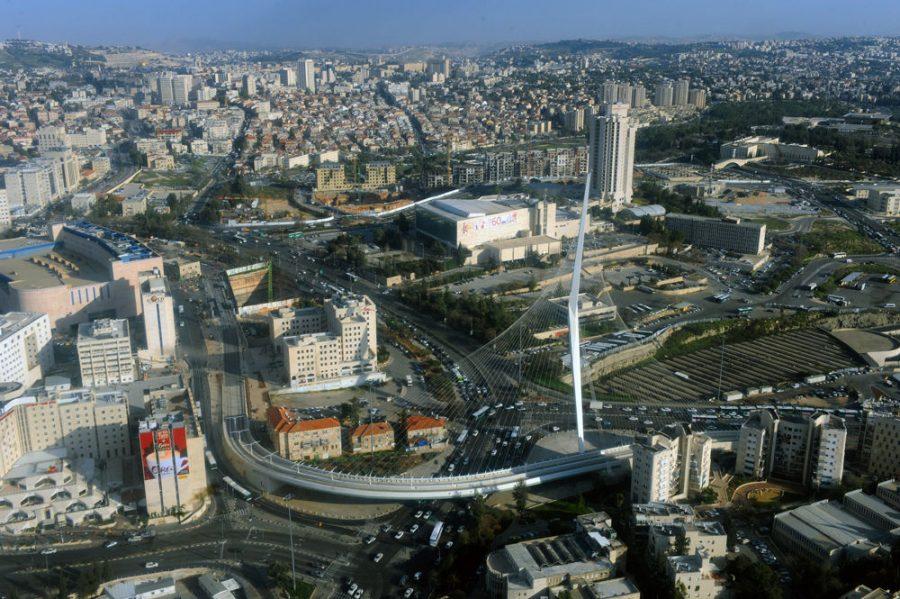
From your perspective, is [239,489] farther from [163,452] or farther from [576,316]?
[576,316]

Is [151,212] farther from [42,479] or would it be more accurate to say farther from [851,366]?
[851,366]

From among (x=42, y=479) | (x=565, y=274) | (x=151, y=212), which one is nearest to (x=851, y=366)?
(x=565, y=274)

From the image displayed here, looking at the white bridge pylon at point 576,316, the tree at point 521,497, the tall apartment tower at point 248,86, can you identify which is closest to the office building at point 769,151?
the white bridge pylon at point 576,316

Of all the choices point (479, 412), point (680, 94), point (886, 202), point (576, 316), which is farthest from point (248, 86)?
point (576, 316)

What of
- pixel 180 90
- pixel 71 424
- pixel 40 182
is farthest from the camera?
pixel 180 90

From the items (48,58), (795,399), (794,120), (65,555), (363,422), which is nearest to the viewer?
(65,555)

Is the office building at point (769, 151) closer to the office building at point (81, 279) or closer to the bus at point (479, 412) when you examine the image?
the office building at point (81, 279)
